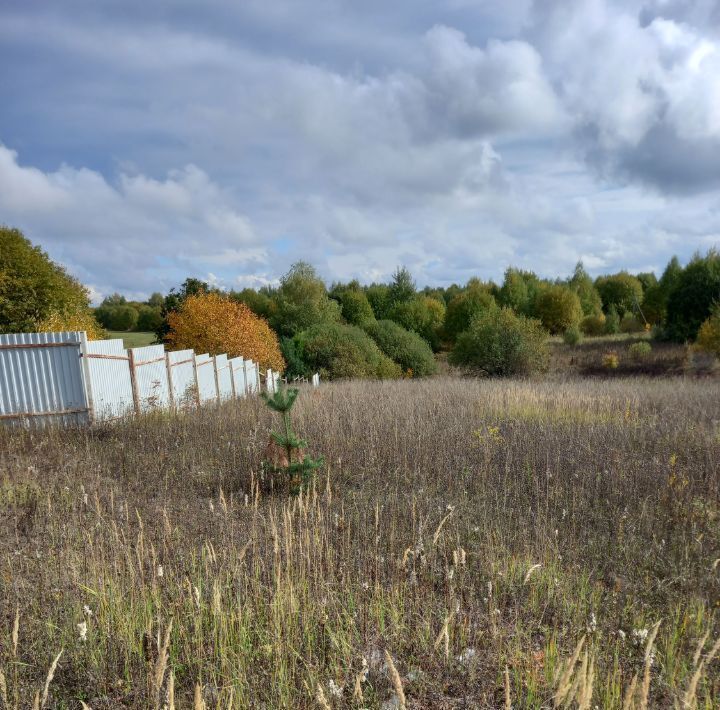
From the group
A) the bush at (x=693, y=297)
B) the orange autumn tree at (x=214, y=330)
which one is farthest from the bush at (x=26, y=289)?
the bush at (x=693, y=297)

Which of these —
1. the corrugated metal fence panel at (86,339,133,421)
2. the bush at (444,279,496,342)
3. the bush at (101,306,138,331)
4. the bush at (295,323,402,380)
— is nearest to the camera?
the corrugated metal fence panel at (86,339,133,421)

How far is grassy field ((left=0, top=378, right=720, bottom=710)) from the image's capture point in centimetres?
264

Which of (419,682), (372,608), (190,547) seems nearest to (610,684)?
(419,682)

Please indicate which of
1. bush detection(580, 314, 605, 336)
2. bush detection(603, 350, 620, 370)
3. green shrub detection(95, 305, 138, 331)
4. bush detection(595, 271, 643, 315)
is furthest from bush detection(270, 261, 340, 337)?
green shrub detection(95, 305, 138, 331)

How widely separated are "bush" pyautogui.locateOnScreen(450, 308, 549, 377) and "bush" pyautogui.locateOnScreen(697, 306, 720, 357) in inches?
244

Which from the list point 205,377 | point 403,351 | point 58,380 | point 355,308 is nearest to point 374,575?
point 58,380

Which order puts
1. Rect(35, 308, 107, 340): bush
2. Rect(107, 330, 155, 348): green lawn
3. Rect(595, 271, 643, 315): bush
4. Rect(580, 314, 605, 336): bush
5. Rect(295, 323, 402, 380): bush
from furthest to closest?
Rect(595, 271, 643, 315): bush, Rect(107, 330, 155, 348): green lawn, Rect(580, 314, 605, 336): bush, Rect(295, 323, 402, 380): bush, Rect(35, 308, 107, 340): bush

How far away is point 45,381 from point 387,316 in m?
36.7

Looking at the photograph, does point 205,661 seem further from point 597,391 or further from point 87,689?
point 597,391

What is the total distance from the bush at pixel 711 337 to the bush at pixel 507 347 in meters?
6.19

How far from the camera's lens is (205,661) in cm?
288

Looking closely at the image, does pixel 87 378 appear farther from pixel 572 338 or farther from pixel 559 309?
pixel 559 309

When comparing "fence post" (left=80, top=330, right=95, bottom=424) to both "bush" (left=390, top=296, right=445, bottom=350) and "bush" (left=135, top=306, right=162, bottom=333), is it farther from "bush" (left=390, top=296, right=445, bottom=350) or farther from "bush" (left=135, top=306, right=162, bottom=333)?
"bush" (left=135, top=306, right=162, bottom=333)

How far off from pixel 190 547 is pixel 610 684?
2.88 m
